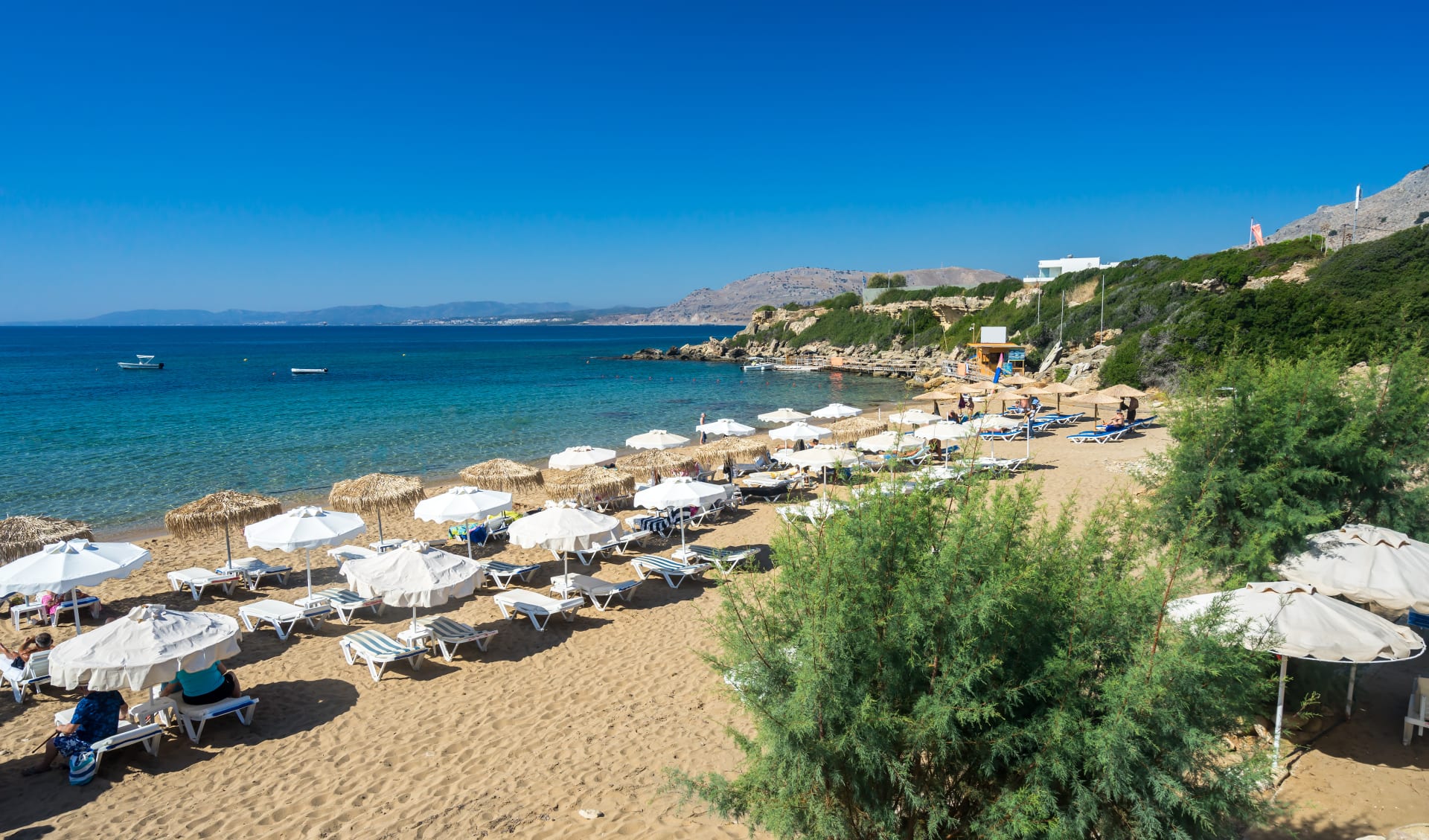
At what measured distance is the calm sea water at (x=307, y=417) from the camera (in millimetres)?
20688

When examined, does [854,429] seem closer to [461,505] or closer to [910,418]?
[910,418]

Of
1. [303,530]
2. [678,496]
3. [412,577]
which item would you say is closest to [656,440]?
[678,496]

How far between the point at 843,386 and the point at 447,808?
152 ft

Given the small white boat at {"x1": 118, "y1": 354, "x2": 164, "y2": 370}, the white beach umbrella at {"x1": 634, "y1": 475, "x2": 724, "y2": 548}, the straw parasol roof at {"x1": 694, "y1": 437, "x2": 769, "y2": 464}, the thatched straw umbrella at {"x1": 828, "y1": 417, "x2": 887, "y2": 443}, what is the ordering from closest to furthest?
the white beach umbrella at {"x1": 634, "y1": 475, "x2": 724, "y2": 548}, the straw parasol roof at {"x1": 694, "y1": 437, "x2": 769, "y2": 464}, the thatched straw umbrella at {"x1": 828, "y1": 417, "x2": 887, "y2": 443}, the small white boat at {"x1": 118, "y1": 354, "x2": 164, "y2": 370}

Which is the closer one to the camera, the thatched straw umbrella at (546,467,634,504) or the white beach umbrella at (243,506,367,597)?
the white beach umbrella at (243,506,367,597)

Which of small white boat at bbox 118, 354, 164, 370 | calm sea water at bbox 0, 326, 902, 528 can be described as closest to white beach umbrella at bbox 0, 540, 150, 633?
calm sea water at bbox 0, 326, 902, 528

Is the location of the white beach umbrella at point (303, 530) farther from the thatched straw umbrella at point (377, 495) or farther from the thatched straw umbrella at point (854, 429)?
the thatched straw umbrella at point (854, 429)

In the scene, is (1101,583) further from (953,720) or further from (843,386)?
(843,386)

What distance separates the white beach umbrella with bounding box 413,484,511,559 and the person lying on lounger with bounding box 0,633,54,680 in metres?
4.27

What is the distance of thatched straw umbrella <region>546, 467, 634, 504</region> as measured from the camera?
14008mm

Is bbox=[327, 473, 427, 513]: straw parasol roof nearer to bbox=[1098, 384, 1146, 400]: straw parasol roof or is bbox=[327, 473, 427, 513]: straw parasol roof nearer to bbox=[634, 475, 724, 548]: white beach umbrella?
bbox=[634, 475, 724, 548]: white beach umbrella

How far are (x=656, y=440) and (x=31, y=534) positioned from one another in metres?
10.7

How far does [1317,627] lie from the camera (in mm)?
5426

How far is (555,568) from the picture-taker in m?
12.5
